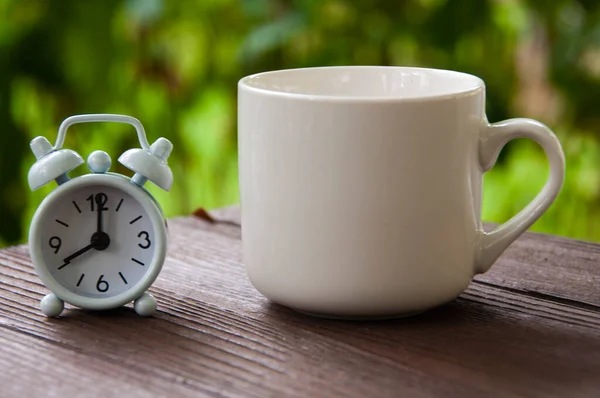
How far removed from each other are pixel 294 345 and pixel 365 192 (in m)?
0.13

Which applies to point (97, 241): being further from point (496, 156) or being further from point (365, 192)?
point (496, 156)

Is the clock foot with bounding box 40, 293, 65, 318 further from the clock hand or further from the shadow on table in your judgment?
the shadow on table

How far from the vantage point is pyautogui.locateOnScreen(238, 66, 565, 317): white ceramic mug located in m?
0.65

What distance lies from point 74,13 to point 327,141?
1.15 meters

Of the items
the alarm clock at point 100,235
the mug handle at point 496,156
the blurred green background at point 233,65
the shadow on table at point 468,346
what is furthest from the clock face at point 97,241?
the blurred green background at point 233,65

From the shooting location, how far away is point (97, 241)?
0.71 metres

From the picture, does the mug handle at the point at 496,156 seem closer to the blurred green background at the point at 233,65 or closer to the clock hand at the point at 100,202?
the clock hand at the point at 100,202

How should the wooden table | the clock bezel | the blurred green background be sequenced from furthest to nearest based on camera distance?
the blurred green background
the clock bezel
the wooden table

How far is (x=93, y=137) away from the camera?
1782 millimetres

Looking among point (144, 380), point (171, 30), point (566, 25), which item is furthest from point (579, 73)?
point (144, 380)

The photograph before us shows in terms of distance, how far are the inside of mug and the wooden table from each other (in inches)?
7.6

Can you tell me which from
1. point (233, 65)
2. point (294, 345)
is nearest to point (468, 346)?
point (294, 345)

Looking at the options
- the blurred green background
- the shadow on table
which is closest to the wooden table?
the shadow on table

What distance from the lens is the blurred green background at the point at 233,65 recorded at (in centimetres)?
161
